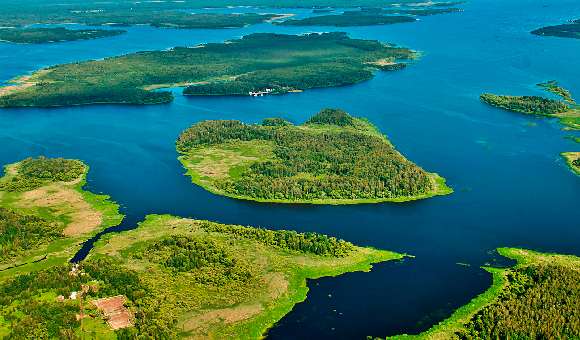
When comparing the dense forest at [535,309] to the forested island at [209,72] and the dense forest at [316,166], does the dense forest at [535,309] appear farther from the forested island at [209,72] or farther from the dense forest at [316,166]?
the forested island at [209,72]

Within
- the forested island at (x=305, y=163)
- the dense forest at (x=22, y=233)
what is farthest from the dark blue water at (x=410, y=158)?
the dense forest at (x=22, y=233)

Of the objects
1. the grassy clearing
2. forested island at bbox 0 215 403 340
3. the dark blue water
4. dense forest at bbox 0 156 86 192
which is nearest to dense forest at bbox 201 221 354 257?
forested island at bbox 0 215 403 340

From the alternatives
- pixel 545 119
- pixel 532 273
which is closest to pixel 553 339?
pixel 532 273

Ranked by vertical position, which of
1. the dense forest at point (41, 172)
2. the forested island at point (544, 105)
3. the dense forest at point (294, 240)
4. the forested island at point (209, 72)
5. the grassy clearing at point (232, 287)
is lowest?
the grassy clearing at point (232, 287)

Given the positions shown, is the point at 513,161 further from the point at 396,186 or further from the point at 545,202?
the point at 396,186

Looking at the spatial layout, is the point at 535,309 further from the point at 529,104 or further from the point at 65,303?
the point at 529,104

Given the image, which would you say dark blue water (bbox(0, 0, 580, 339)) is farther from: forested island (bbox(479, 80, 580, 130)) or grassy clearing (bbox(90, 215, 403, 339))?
forested island (bbox(479, 80, 580, 130))

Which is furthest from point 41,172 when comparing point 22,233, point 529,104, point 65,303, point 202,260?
point 529,104
